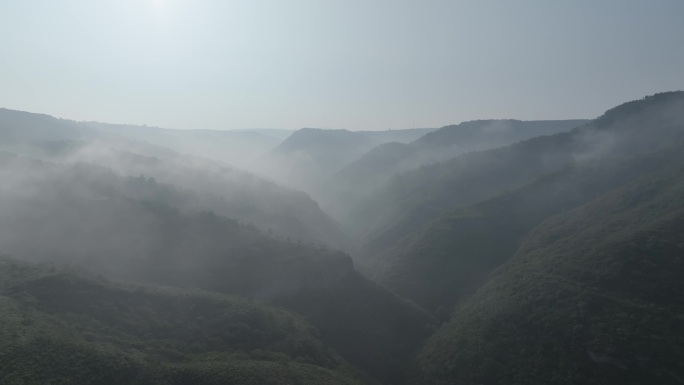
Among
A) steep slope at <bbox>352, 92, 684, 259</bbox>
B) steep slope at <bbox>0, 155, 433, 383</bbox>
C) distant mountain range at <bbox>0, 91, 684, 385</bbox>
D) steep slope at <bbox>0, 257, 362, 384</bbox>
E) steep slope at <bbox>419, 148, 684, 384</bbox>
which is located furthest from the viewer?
steep slope at <bbox>352, 92, 684, 259</bbox>

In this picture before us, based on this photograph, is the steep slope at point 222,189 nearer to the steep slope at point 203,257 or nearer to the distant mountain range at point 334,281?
the distant mountain range at point 334,281

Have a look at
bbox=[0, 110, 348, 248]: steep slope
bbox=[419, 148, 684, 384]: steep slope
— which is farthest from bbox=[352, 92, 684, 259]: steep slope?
bbox=[419, 148, 684, 384]: steep slope

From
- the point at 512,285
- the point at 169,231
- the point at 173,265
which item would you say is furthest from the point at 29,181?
the point at 512,285

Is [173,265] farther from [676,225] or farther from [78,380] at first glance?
[676,225]

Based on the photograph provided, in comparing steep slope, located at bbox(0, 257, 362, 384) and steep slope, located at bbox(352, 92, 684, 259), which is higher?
steep slope, located at bbox(352, 92, 684, 259)

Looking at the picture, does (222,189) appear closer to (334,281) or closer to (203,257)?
(203,257)

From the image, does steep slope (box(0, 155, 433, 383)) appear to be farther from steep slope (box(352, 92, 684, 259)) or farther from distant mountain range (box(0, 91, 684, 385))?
steep slope (box(352, 92, 684, 259))

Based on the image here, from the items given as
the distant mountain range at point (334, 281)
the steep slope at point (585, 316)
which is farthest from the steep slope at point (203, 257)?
the steep slope at point (585, 316)
